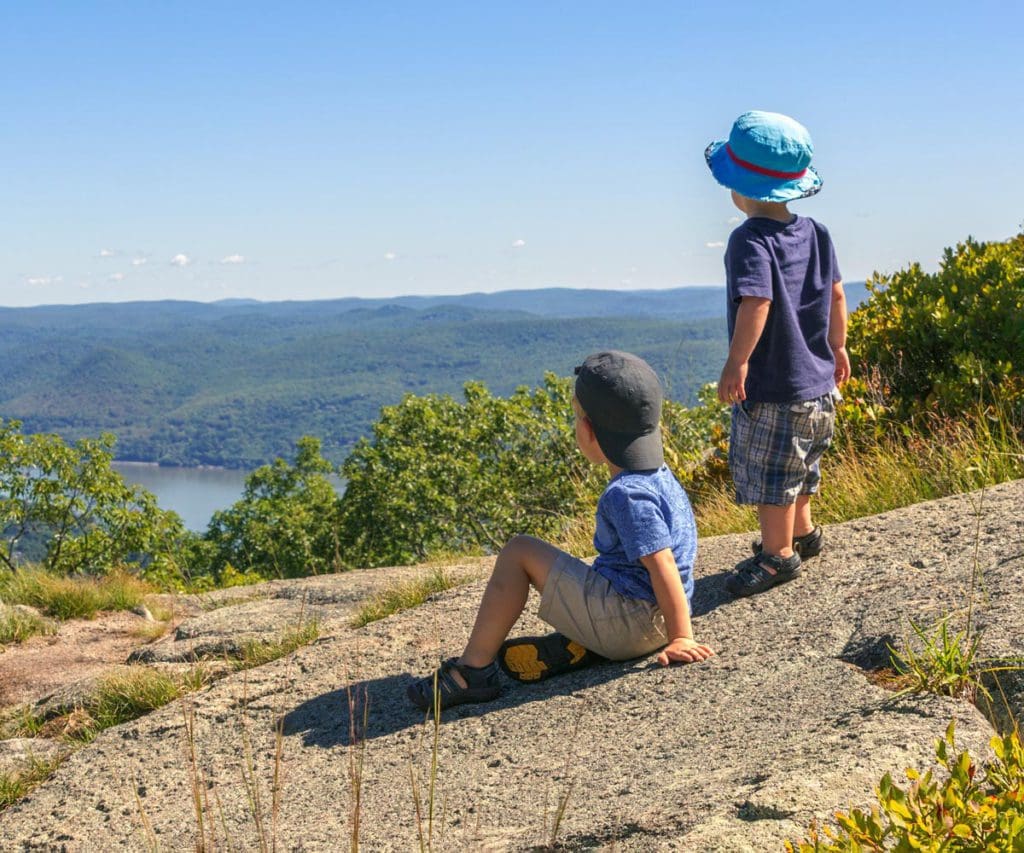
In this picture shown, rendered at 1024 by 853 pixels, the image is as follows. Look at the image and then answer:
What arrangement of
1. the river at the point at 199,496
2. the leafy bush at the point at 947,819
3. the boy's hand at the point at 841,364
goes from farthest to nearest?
the river at the point at 199,496, the boy's hand at the point at 841,364, the leafy bush at the point at 947,819

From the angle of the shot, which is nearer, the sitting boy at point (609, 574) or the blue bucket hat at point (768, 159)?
the sitting boy at point (609, 574)

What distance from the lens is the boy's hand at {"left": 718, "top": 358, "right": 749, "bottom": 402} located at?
4.12 metres

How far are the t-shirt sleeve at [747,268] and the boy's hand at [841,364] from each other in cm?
70

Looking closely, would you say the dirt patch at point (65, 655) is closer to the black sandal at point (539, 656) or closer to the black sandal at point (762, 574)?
the black sandal at point (539, 656)

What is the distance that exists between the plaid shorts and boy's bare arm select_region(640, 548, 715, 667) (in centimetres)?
82

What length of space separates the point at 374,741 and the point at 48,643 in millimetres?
3380

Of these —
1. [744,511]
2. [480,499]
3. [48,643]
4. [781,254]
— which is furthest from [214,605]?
[480,499]

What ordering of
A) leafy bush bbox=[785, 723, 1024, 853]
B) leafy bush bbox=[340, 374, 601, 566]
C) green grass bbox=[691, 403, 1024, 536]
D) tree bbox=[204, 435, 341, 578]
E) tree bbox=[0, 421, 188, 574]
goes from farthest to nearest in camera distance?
tree bbox=[204, 435, 341, 578]
leafy bush bbox=[340, 374, 601, 566]
tree bbox=[0, 421, 188, 574]
green grass bbox=[691, 403, 1024, 536]
leafy bush bbox=[785, 723, 1024, 853]

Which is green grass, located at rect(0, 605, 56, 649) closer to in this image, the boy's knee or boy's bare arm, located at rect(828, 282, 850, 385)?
the boy's knee

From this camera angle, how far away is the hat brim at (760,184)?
4.27m

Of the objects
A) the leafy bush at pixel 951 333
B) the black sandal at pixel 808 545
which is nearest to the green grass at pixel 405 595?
the black sandal at pixel 808 545

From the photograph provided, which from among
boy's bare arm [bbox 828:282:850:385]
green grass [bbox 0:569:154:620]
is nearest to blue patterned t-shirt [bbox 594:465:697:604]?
boy's bare arm [bbox 828:282:850:385]

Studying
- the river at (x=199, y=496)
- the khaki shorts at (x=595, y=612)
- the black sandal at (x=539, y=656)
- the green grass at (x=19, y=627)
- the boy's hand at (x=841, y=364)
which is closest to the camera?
the khaki shorts at (x=595, y=612)

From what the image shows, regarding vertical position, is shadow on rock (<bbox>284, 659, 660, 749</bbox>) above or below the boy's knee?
below
